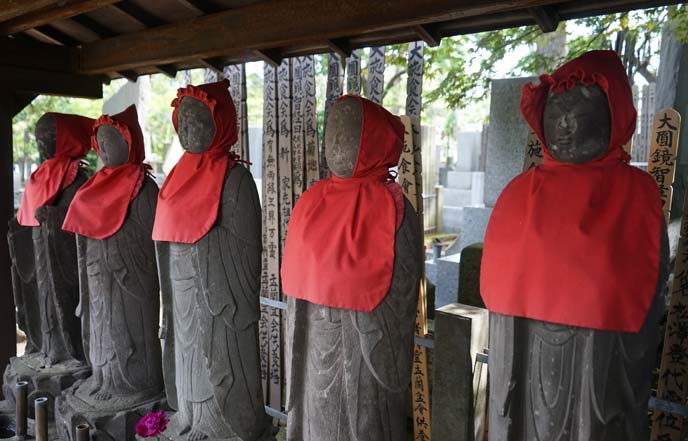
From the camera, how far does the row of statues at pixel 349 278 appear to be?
2305 millimetres

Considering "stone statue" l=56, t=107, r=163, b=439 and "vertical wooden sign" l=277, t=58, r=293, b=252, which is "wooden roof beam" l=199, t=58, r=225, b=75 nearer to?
"vertical wooden sign" l=277, t=58, r=293, b=252

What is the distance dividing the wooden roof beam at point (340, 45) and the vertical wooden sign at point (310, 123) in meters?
0.95

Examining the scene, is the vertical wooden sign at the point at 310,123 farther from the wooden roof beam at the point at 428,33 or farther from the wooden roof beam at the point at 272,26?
the wooden roof beam at the point at 428,33

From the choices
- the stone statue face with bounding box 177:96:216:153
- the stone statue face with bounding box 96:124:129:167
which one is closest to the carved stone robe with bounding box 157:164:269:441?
the stone statue face with bounding box 177:96:216:153

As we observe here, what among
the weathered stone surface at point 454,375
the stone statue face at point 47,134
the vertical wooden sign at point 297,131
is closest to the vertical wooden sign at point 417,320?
the weathered stone surface at point 454,375

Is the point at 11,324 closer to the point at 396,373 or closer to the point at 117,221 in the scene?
the point at 117,221

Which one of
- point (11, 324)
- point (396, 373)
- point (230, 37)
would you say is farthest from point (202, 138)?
point (11, 324)

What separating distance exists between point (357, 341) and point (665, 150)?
2384mm

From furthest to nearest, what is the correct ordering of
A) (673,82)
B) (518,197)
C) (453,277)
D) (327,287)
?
(453,277) → (673,82) → (327,287) → (518,197)

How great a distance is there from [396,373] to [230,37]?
272cm

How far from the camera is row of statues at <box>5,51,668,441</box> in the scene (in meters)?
2.30

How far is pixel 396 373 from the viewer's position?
293cm

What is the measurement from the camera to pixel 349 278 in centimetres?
281

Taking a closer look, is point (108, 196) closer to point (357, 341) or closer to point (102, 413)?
point (102, 413)
